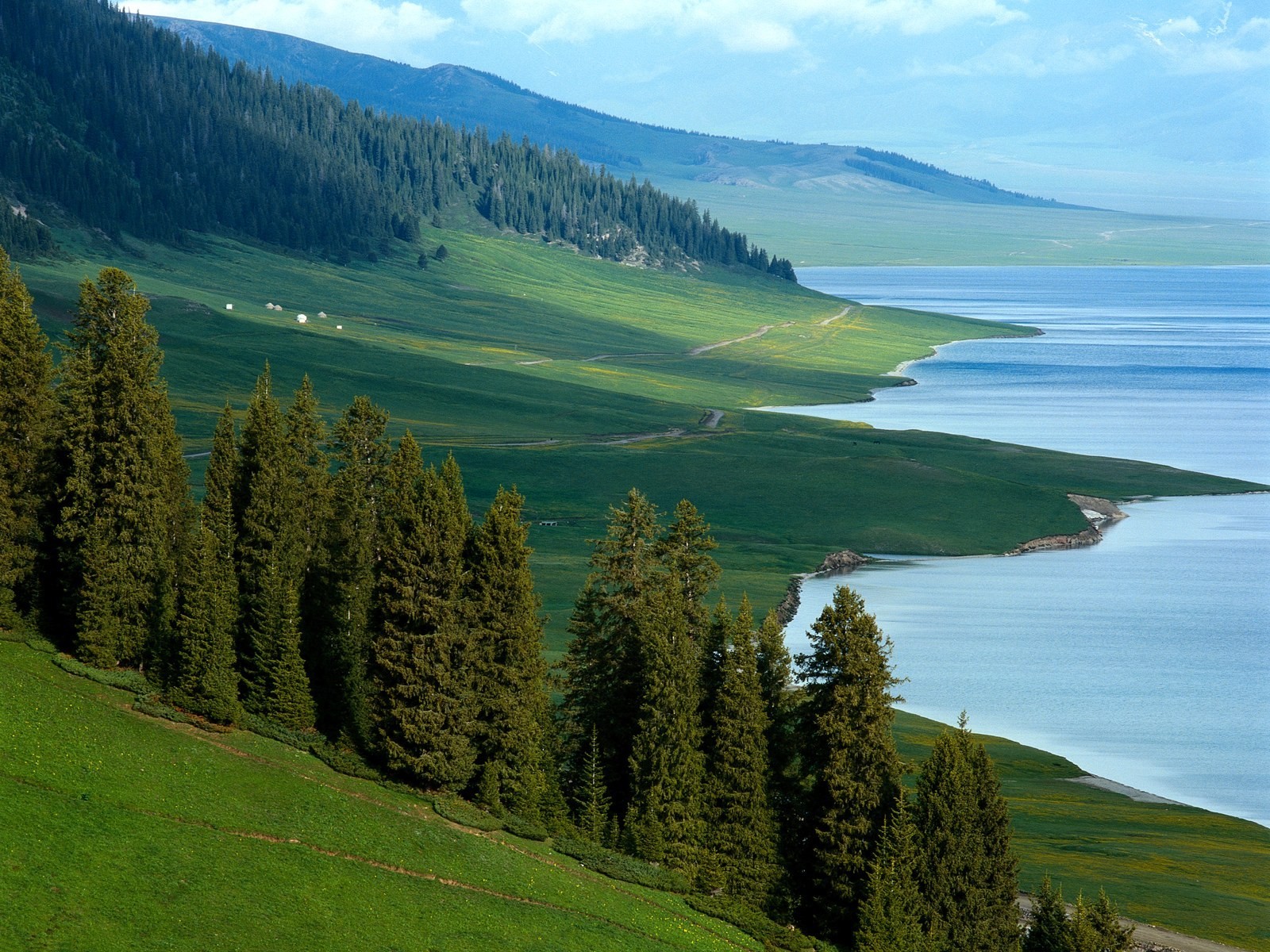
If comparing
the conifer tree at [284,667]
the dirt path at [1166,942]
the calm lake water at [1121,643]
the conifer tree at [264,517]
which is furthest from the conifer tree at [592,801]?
the calm lake water at [1121,643]

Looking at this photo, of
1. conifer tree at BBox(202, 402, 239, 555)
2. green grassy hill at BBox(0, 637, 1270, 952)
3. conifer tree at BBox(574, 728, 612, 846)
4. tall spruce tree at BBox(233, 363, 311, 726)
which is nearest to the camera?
green grassy hill at BBox(0, 637, 1270, 952)

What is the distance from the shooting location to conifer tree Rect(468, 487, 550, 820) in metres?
57.1

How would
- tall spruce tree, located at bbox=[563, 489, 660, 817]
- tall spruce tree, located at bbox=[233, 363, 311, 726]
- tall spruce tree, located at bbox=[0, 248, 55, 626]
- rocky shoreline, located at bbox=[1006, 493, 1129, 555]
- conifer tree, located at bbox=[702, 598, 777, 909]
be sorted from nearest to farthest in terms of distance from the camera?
conifer tree, located at bbox=[702, 598, 777, 909], tall spruce tree, located at bbox=[233, 363, 311, 726], tall spruce tree, located at bbox=[563, 489, 660, 817], tall spruce tree, located at bbox=[0, 248, 55, 626], rocky shoreline, located at bbox=[1006, 493, 1129, 555]

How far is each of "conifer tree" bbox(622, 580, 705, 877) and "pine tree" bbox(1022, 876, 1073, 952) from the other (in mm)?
11802

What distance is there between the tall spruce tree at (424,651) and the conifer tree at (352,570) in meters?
2.44

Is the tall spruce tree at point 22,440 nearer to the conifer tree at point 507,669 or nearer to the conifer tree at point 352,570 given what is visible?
the conifer tree at point 352,570

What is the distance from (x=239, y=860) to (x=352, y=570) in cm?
2121

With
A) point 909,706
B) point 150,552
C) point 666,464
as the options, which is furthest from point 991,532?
point 150,552

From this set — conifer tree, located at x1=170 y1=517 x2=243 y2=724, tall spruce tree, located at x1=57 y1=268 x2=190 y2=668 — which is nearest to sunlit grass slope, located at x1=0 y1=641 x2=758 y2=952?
conifer tree, located at x1=170 y1=517 x2=243 y2=724

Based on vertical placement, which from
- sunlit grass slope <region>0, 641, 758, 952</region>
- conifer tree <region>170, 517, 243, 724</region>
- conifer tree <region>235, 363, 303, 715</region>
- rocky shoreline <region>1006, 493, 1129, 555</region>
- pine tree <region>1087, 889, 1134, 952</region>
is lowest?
sunlit grass slope <region>0, 641, 758, 952</region>

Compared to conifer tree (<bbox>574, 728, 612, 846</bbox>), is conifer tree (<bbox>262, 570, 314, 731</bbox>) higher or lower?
higher

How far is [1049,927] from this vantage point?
166 ft

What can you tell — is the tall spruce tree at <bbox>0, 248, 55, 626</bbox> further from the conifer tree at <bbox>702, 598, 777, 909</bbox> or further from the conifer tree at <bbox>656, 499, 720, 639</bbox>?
the conifer tree at <bbox>702, 598, 777, 909</bbox>

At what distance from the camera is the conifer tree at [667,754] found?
5569cm
